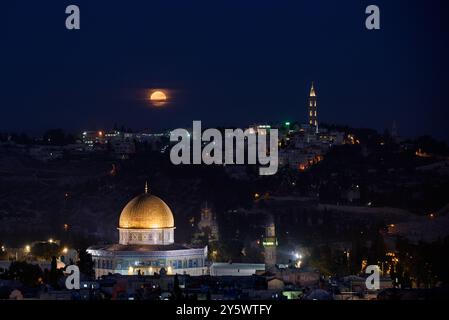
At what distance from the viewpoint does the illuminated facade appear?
76312 mm

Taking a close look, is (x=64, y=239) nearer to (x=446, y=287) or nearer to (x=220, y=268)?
(x=220, y=268)

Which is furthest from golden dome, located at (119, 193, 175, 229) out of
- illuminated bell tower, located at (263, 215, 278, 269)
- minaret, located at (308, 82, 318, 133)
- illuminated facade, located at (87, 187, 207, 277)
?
minaret, located at (308, 82, 318, 133)

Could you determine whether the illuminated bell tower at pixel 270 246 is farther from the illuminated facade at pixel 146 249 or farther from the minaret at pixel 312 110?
the minaret at pixel 312 110

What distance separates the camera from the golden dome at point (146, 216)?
78312 mm

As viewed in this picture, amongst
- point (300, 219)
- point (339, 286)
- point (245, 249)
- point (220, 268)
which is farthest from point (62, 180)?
point (339, 286)

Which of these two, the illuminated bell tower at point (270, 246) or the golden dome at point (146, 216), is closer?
the golden dome at point (146, 216)

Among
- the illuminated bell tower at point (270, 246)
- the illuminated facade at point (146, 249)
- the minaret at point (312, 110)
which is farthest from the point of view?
the minaret at point (312, 110)

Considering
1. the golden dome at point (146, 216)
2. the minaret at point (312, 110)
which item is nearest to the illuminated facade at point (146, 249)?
the golden dome at point (146, 216)

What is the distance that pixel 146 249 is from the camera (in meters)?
77.3

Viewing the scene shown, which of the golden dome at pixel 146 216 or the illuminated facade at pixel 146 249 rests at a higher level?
the golden dome at pixel 146 216

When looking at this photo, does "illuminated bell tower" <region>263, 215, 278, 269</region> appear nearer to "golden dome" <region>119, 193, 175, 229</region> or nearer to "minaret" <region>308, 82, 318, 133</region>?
"golden dome" <region>119, 193, 175, 229</region>

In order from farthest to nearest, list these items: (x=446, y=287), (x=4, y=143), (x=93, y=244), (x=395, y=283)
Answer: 1. (x=4, y=143)
2. (x=93, y=244)
3. (x=395, y=283)
4. (x=446, y=287)
